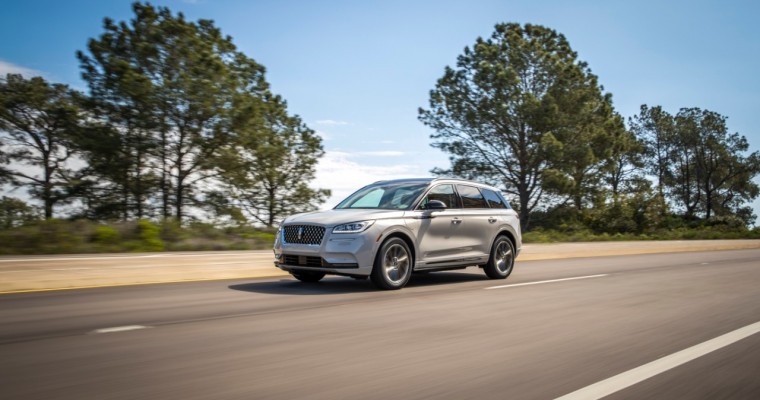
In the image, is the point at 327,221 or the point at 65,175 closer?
the point at 327,221

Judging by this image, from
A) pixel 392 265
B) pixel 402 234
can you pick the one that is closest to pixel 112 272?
pixel 392 265

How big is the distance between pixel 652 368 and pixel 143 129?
31.9 m

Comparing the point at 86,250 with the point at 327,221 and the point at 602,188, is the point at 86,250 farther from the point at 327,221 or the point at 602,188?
the point at 602,188

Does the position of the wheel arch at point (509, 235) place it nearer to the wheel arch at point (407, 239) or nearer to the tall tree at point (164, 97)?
the wheel arch at point (407, 239)

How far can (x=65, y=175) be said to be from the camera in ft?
112

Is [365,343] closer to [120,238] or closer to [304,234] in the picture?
[304,234]

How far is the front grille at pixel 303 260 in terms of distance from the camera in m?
9.49

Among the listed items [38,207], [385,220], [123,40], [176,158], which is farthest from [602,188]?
[385,220]

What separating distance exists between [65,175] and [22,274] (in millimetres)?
26883

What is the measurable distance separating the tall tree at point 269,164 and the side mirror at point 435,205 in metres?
26.4

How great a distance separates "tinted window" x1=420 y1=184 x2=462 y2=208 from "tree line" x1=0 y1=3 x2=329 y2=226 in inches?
999

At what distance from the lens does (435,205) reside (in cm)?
1045

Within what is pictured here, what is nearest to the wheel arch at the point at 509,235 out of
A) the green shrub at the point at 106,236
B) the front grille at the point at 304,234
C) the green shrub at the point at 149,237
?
the front grille at the point at 304,234

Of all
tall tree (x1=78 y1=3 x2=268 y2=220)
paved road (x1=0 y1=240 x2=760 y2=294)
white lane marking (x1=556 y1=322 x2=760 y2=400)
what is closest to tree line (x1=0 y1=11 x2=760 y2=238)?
tall tree (x1=78 y1=3 x2=268 y2=220)
